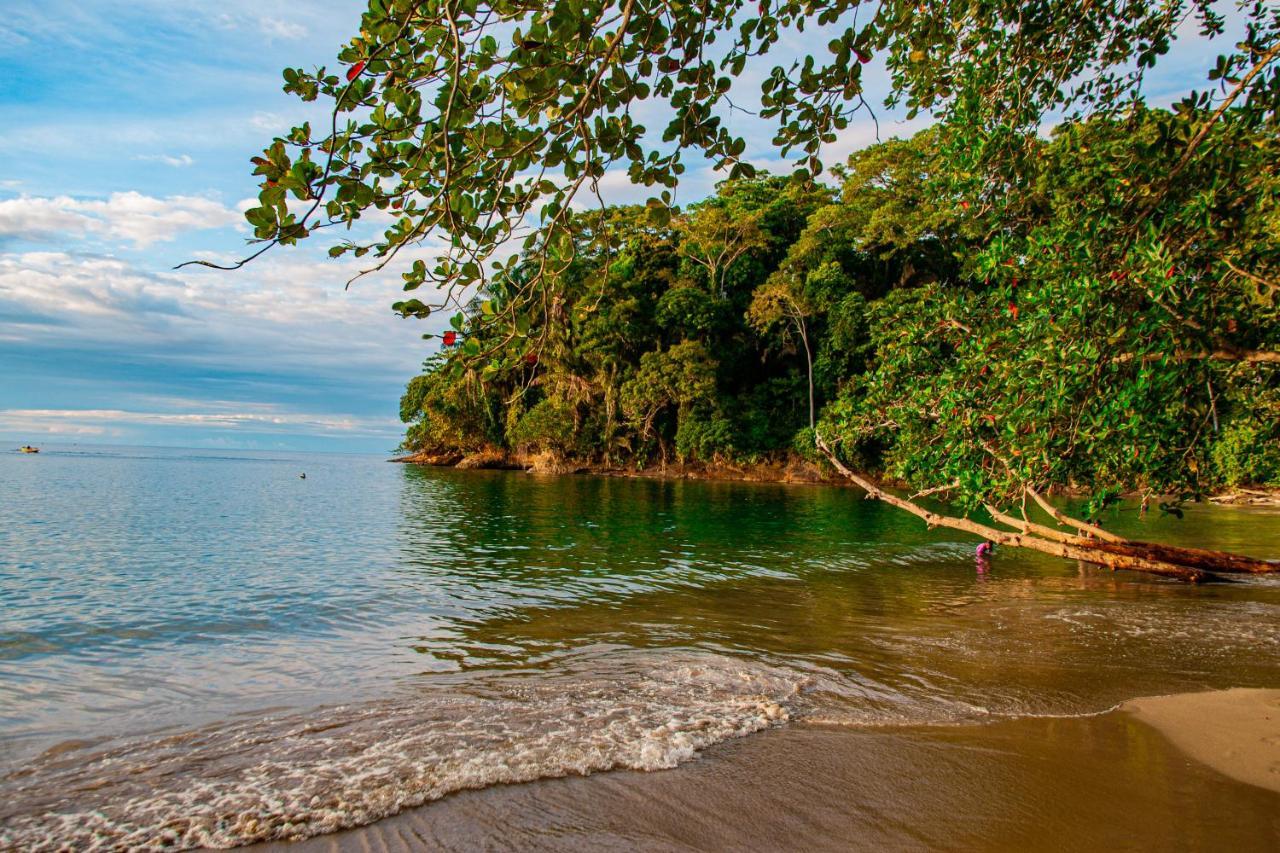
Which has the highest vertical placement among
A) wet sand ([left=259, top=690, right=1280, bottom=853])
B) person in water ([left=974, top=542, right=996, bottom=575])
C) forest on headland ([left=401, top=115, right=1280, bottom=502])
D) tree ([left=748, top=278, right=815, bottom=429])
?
tree ([left=748, top=278, right=815, bottom=429])

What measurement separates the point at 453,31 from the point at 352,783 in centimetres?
435

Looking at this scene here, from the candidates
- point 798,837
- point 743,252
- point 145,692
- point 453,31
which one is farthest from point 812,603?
point 743,252

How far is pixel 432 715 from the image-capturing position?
577 cm

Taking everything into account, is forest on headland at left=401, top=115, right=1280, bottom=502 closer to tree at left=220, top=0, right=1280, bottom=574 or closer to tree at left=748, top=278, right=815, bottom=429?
tree at left=220, top=0, right=1280, bottom=574

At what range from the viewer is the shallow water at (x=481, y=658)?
4.67 metres

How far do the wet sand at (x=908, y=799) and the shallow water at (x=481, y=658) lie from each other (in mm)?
341

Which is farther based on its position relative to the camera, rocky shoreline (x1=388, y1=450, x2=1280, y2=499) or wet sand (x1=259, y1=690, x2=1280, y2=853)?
rocky shoreline (x1=388, y1=450, x2=1280, y2=499)

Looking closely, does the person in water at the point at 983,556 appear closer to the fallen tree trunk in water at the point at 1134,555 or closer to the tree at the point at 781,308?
the fallen tree trunk in water at the point at 1134,555

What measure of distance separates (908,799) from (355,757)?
3683 millimetres

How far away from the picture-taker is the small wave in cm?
404

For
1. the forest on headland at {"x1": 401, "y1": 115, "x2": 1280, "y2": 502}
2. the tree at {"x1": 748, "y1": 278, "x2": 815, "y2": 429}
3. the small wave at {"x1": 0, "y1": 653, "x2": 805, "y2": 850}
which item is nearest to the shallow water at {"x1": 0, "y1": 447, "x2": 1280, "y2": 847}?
the small wave at {"x1": 0, "y1": 653, "x2": 805, "y2": 850}

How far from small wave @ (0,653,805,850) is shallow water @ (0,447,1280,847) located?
0.02 m

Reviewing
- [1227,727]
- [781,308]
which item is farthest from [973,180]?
[781,308]

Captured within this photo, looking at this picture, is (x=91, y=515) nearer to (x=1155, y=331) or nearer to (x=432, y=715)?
(x=432, y=715)
